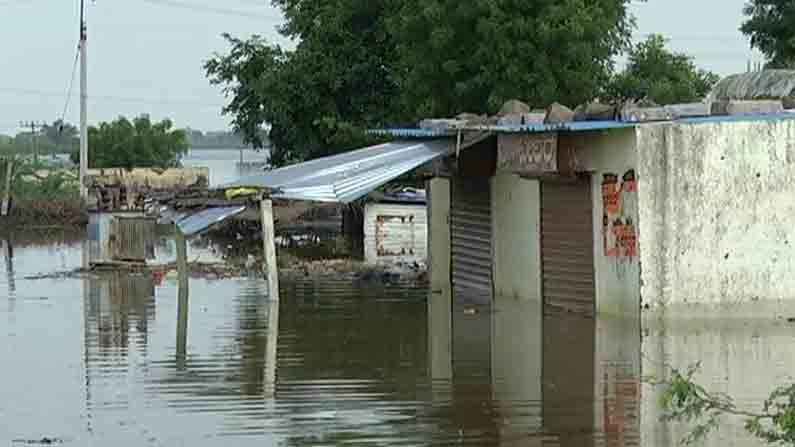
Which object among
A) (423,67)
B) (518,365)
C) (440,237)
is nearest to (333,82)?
(423,67)

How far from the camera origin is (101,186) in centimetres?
3625

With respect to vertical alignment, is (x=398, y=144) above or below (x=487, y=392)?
above

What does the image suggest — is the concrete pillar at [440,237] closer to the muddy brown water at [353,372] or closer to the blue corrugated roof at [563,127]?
the muddy brown water at [353,372]

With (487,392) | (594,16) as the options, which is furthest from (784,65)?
(487,392)

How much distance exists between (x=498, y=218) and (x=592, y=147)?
3622 millimetres

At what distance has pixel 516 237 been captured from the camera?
2217 centimetres

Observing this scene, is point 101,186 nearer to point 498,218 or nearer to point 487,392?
point 498,218

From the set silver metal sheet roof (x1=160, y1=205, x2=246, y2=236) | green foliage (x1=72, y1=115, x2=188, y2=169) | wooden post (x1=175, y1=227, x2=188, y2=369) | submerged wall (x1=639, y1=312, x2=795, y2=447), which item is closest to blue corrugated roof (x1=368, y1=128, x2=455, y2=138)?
silver metal sheet roof (x1=160, y1=205, x2=246, y2=236)

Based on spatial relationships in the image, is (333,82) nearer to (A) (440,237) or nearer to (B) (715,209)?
(A) (440,237)

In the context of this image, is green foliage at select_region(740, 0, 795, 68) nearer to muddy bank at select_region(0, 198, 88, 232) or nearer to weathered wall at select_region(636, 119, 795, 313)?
weathered wall at select_region(636, 119, 795, 313)

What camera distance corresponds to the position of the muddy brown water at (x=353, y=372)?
38.4 ft

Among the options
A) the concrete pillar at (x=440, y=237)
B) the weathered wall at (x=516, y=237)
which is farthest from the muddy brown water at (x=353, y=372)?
the concrete pillar at (x=440, y=237)

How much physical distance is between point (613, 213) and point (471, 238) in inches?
199

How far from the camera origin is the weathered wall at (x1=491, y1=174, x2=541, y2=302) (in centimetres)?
2148
